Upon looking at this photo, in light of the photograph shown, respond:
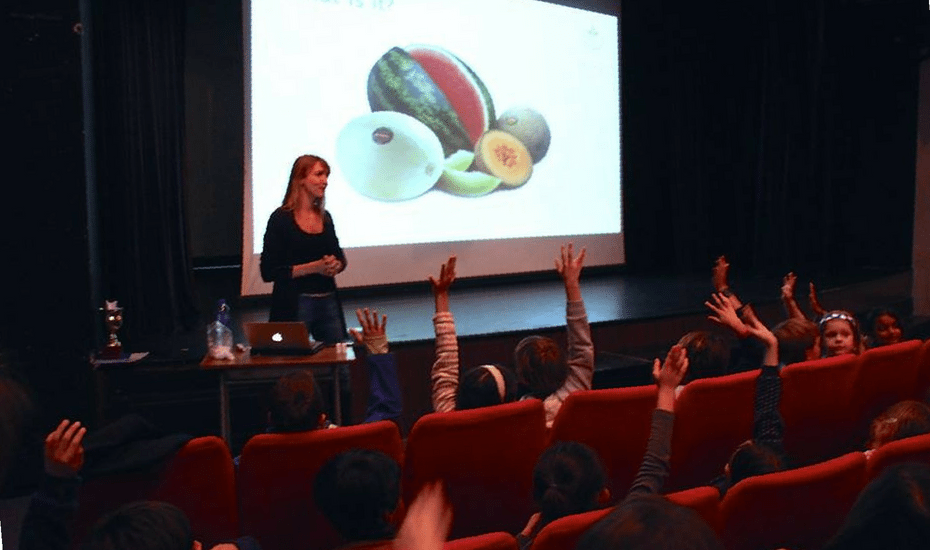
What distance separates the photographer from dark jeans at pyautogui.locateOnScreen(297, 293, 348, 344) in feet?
13.6

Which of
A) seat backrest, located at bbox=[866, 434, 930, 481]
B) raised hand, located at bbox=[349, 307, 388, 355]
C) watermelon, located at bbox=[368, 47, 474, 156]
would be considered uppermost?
watermelon, located at bbox=[368, 47, 474, 156]

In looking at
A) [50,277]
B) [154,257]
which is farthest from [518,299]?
[50,277]

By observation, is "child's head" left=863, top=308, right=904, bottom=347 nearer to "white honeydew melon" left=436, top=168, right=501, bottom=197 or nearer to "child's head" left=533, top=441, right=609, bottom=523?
"child's head" left=533, top=441, right=609, bottom=523

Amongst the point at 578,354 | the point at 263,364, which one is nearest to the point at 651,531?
the point at 578,354

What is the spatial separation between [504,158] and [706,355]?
4.15 meters

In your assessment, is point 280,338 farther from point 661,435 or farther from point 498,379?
point 661,435

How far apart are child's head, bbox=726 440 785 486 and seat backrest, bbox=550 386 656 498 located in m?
0.43

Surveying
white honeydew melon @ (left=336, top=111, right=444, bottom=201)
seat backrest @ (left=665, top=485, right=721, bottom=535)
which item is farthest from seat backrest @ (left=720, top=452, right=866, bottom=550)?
white honeydew melon @ (left=336, top=111, right=444, bottom=201)

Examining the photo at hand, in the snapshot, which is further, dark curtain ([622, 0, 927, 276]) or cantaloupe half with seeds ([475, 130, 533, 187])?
dark curtain ([622, 0, 927, 276])

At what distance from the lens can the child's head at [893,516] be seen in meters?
1.39

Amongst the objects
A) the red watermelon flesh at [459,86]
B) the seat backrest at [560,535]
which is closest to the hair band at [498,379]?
the seat backrest at [560,535]

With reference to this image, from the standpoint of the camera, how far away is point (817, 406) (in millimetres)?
3096

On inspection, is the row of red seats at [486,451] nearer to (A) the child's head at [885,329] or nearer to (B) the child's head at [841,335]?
(B) the child's head at [841,335]

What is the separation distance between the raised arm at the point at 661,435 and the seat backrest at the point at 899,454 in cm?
48
